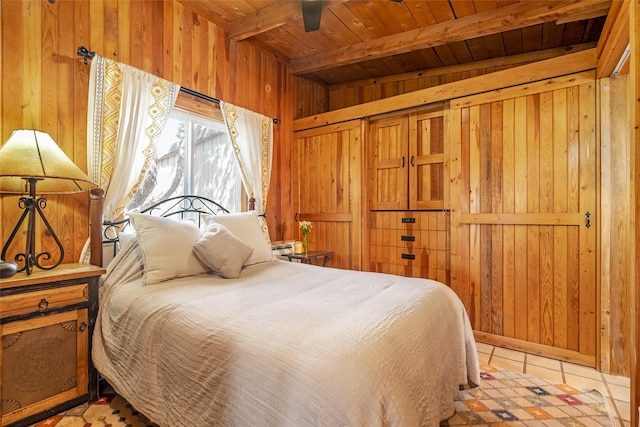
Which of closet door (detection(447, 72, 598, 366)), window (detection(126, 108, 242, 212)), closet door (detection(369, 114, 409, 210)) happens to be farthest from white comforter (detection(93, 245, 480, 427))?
closet door (detection(369, 114, 409, 210))

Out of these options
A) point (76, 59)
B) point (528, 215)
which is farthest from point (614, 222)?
point (76, 59)

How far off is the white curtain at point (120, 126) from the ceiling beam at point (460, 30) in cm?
191

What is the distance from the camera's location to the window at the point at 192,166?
2.71 meters

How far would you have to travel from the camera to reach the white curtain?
7.18 ft

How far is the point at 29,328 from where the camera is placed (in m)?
1.61

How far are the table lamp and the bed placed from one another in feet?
1.34

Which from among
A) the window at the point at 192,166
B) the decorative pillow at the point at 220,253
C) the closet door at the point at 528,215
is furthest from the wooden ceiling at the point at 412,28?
the decorative pillow at the point at 220,253

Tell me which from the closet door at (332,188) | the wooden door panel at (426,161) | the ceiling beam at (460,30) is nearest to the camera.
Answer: the ceiling beam at (460,30)

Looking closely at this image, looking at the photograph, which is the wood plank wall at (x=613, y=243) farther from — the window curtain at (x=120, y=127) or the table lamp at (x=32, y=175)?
the table lamp at (x=32, y=175)

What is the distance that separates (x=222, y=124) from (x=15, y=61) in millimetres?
1510

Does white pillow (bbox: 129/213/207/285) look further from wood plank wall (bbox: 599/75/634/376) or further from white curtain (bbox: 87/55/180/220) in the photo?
wood plank wall (bbox: 599/75/634/376)

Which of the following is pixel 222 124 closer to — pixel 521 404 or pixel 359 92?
pixel 359 92

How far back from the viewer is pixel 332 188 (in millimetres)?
3686

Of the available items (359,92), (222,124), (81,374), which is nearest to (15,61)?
(222,124)
